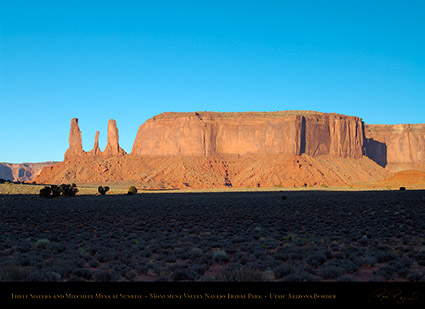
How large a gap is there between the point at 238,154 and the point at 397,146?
228 ft

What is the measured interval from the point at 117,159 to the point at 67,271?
13189cm

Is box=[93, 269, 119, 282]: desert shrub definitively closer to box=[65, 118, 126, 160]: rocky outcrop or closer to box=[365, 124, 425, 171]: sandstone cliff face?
box=[65, 118, 126, 160]: rocky outcrop

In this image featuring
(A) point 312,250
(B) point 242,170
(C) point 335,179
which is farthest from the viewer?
(B) point 242,170

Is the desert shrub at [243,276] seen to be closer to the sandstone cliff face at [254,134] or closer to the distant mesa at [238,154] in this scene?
the distant mesa at [238,154]

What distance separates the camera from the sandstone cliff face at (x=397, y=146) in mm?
157387

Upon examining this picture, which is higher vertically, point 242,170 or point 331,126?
point 331,126

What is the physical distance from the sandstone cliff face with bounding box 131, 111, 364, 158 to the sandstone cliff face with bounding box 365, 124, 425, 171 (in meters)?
16.3

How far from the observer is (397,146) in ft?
529

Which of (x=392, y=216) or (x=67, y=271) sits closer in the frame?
(x=67, y=271)

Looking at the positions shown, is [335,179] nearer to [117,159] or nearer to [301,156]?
[301,156]

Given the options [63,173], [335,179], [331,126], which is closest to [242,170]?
[335,179]

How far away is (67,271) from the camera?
9.55 metres
